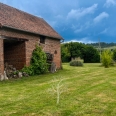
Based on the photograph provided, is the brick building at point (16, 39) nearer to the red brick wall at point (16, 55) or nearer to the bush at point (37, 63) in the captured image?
the red brick wall at point (16, 55)

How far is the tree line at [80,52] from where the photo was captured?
50803 millimetres

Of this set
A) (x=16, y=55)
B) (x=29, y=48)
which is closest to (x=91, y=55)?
(x=29, y=48)

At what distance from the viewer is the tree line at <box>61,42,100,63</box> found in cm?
5080

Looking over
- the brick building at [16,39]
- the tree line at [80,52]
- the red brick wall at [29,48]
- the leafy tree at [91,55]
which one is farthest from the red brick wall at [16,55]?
the leafy tree at [91,55]

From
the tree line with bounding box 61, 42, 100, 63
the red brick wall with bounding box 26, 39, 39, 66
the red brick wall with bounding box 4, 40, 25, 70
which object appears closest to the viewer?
the red brick wall with bounding box 4, 40, 25, 70

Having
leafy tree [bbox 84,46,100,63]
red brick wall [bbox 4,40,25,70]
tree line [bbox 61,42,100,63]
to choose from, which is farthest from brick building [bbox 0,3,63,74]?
leafy tree [bbox 84,46,100,63]

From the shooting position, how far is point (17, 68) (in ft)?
54.0

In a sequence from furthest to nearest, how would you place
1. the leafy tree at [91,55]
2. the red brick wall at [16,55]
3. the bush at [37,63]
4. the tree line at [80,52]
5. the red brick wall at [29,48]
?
the leafy tree at [91,55], the tree line at [80,52], the bush at [37,63], the red brick wall at [29,48], the red brick wall at [16,55]

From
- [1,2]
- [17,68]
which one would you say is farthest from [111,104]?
[1,2]

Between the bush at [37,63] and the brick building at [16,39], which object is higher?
the brick building at [16,39]

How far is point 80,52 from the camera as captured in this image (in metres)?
53.8

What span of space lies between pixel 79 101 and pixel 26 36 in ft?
33.8

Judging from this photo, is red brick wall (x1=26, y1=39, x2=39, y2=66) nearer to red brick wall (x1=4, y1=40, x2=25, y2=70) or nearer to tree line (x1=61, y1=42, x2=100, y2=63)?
red brick wall (x1=4, y1=40, x2=25, y2=70)

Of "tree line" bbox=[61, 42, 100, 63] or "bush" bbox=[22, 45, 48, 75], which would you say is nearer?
"bush" bbox=[22, 45, 48, 75]
